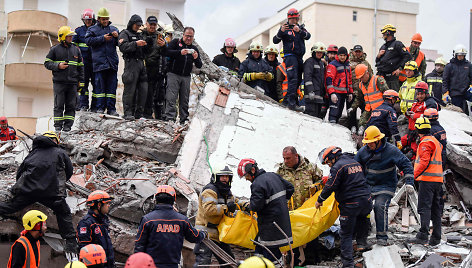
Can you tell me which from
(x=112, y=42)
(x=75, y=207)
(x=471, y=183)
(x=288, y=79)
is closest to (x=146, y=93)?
(x=112, y=42)

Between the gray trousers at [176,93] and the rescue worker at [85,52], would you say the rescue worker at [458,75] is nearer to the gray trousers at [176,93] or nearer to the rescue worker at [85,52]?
the gray trousers at [176,93]

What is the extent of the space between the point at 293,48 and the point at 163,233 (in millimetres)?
7441

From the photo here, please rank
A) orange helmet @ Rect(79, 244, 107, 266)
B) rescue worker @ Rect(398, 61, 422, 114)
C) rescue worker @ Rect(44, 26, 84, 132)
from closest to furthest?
orange helmet @ Rect(79, 244, 107, 266) → rescue worker @ Rect(44, 26, 84, 132) → rescue worker @ Rect(398, 61, 422, 114)

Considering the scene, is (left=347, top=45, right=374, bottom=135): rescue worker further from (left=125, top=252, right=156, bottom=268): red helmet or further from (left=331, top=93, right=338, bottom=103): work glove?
(left=125, top=252, right=156, bottom=268): red helmet

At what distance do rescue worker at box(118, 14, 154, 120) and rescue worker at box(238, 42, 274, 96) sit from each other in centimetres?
234

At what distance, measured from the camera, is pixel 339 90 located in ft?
45.3

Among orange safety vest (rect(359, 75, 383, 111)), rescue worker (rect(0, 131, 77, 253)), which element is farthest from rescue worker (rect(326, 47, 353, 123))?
rescue worker (rect(0, 131, 77, 253))

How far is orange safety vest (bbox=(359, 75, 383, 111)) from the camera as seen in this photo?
13211 millimetres

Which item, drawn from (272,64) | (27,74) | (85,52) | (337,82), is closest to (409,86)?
(337,82)

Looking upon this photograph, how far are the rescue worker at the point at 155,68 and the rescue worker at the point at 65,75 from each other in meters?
1.56

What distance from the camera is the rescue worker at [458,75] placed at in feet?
51.2

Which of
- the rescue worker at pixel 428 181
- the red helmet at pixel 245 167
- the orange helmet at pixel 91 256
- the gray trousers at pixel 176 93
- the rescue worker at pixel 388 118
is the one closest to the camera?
the orange helmet at pixel 91 256

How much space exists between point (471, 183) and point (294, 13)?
5.12m

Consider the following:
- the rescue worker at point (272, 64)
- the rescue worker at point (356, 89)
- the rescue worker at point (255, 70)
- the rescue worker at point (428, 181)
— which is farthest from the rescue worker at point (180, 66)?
the rescue worker at point (428, 181)
